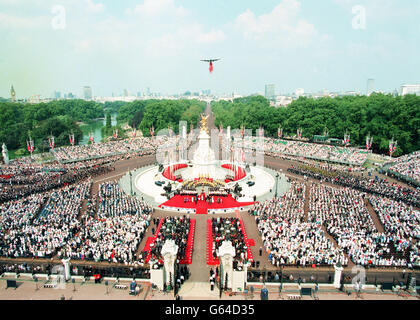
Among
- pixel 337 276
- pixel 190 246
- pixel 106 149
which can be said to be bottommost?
pixel 190 246

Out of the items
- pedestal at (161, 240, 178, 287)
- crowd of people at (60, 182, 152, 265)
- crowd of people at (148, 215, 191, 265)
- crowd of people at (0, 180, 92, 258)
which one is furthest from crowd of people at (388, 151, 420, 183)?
crowd of people at (0, 180, 92, 258)

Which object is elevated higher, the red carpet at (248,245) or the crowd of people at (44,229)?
the crowd of people at (44,229)

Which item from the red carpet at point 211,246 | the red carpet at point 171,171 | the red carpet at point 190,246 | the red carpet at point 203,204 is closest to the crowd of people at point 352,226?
the red carpet at point 211,246

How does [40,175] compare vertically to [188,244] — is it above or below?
above

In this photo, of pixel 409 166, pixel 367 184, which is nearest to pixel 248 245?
pixel 367 184

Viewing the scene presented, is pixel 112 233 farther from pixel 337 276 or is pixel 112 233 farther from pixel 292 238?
pixel 337 276

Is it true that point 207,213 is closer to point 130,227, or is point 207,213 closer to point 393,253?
point 130,227

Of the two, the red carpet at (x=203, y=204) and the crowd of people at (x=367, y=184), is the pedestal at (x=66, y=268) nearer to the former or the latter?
the red carpet at (x=203, y=204)

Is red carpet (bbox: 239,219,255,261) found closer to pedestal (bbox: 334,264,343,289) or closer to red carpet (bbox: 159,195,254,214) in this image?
red carpet (bbox: 159,195,254,214)
